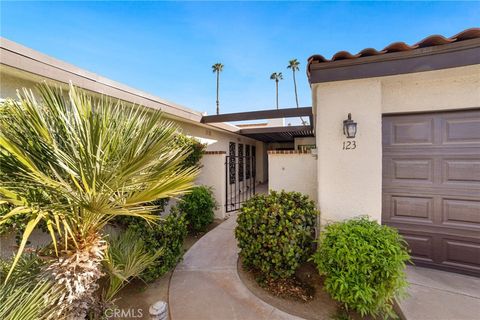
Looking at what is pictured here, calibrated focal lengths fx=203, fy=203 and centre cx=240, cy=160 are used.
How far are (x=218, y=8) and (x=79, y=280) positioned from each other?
6436mm

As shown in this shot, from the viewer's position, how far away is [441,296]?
302 centimetres

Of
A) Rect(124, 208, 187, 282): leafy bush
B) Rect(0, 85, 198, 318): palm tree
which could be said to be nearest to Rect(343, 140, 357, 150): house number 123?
Rect(0, 85, 198, 318): palm tree

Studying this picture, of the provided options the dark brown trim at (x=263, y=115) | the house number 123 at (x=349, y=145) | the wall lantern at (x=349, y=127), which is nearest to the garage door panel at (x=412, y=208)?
the house number 123 at (x=349, y=145)

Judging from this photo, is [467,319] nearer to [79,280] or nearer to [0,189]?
[79,280]

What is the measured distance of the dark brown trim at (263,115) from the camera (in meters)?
7.46

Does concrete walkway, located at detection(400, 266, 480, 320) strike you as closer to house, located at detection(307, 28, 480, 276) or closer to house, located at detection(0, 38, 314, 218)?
house, located at detection(307, 28, 480, 276)

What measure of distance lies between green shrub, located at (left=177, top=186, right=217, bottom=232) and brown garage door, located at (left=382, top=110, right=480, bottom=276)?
14.9 feet

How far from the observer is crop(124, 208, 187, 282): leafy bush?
364 cm

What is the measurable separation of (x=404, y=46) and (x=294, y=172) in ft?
11.3

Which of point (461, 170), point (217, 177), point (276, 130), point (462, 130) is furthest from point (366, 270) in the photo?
point (276, 130)

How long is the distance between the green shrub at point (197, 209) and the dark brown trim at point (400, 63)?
14.6ft

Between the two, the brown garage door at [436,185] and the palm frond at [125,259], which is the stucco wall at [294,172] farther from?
the palm frond at [125,259]

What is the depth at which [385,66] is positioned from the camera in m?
3.27

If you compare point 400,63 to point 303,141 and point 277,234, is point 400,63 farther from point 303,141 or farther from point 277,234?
point 303,141
